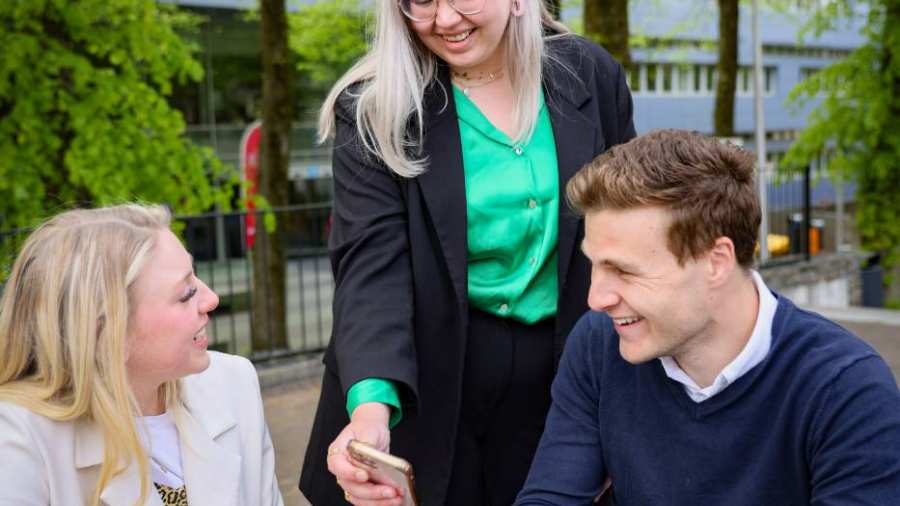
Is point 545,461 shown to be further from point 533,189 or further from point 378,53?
point 378,53

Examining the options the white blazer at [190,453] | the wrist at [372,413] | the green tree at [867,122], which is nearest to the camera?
the wrist at [372,413]

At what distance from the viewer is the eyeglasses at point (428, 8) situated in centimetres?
220

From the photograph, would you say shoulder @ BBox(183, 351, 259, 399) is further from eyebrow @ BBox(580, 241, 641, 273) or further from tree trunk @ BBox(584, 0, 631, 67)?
tree trunk @ BBox(584, 0, 631, 67)

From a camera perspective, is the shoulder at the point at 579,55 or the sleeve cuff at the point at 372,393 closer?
the sleeve cuff at the point at 372,393

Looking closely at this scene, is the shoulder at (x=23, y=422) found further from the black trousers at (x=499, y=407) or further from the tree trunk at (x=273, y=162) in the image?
the tree trunk at (x=273, y=162)

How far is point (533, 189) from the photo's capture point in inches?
90.5

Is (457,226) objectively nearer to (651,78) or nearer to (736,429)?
(736,429)

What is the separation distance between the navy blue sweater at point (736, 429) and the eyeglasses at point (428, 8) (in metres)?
0.69

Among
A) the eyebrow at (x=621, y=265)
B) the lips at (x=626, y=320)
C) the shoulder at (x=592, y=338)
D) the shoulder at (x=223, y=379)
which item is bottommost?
the shoulder at (x=223, y=379)

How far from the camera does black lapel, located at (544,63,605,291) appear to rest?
230cm

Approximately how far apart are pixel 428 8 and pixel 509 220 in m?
0.48

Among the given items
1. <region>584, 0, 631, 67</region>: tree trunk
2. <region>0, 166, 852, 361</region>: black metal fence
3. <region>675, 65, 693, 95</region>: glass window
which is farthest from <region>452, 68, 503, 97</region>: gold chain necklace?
<region>675, 65, 693, 95</region>: glass window

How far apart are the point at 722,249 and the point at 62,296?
130 cm

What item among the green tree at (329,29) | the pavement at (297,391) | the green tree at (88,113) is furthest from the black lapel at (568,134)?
the green tree at (329,29)
